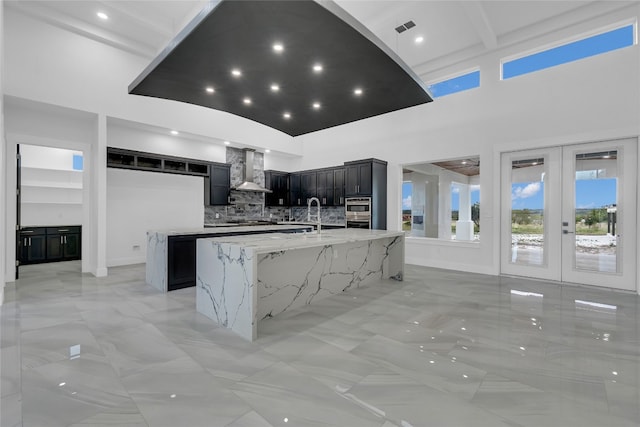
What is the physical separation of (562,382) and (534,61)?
533 cm

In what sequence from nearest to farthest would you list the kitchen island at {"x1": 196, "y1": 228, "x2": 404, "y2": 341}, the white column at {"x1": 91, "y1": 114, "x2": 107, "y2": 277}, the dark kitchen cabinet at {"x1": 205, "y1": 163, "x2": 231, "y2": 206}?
the kitchen island at {"x1": 196, "y1": 228, "x2": 404, "y2": 341} < the white column at {"x1": 91, "y1": 114, "x2": 107, "y2": 277} < the dark kitchen cabinet at {"x1": 205, "y1": 163, "x2": 231, "y2": 206}

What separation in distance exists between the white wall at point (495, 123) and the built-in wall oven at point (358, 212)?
582mm

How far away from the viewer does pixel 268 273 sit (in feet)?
10.7

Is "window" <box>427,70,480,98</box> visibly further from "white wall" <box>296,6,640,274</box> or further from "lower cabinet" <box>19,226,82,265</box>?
"lower cabinet" <box>19,226,82,265</box>

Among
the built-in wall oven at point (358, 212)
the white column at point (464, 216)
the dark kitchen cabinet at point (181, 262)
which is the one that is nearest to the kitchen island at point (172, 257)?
the dark kitchen cabinet at point (181, 262)

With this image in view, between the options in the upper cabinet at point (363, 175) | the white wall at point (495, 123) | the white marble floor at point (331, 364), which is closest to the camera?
the white marble floor at point (331, 364)

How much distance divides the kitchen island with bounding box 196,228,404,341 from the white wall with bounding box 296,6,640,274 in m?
2.10

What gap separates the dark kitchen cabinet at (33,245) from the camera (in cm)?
612

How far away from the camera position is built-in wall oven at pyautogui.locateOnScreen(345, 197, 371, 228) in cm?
671

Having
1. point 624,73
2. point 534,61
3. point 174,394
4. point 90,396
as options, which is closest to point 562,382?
point 174,394

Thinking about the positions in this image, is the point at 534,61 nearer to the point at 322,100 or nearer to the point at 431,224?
the point at 431,224

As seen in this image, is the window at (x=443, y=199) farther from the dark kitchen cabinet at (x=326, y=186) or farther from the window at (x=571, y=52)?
the dark kitchen cabinet at (x=326, y=186)

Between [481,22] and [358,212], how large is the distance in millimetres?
4164

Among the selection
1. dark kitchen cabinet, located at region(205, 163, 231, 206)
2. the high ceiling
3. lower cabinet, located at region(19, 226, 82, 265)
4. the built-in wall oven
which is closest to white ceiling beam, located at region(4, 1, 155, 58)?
the high ceiling
